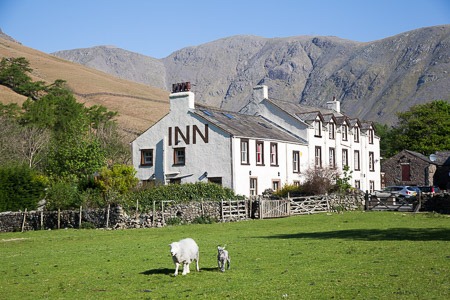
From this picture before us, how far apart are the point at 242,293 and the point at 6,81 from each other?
138 metres

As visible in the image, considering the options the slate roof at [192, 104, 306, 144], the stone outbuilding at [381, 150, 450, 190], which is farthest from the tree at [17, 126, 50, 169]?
the stone outbuilding at [381, 150, 450, 190]

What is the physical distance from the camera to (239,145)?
52.8 m

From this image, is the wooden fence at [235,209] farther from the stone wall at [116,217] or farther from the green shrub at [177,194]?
the green shrub at [177,194]

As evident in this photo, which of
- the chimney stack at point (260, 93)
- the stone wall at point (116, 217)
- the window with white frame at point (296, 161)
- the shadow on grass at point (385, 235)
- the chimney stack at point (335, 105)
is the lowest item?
the shadow on grass at point (385, 235)

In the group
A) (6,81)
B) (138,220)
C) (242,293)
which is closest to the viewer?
(242,293)

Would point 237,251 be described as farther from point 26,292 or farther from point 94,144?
point 94,144

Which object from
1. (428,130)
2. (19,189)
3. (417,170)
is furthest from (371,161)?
(19,189)

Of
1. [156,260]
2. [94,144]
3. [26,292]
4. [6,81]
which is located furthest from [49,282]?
[6,81]

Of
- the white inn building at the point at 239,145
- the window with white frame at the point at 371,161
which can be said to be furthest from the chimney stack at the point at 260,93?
the window with white frame at the point at 371,161

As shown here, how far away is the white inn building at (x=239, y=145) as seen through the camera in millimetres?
53000

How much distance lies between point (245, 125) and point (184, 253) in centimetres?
4160

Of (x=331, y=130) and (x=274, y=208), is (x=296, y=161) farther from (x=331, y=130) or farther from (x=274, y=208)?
(x=274, y=208)

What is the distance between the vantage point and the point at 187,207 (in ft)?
139

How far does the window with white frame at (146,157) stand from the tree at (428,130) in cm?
6160
